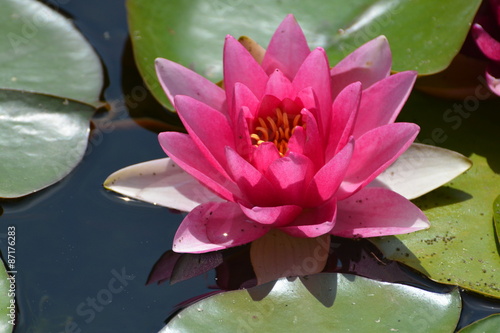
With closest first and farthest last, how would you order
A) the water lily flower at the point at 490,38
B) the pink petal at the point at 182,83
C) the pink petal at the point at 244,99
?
the pink petal at the point at 244,99 < the pink petal at the point at 182,83 < the water lily flower at the point at 490,38

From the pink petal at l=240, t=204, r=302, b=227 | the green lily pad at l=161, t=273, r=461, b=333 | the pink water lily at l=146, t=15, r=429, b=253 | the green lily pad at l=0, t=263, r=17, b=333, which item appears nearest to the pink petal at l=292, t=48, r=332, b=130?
the pink water lily at l=146, t=15, r=429, b=253

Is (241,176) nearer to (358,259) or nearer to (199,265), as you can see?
(199,265)

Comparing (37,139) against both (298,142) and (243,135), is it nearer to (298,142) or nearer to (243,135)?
(243,135)

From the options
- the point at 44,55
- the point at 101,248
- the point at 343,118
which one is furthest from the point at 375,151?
the point at 44,55

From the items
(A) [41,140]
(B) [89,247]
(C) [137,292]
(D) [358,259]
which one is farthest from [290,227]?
(A) [41,140]

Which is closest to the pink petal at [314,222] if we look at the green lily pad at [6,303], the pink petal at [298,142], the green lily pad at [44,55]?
the pink petal at [298,142]

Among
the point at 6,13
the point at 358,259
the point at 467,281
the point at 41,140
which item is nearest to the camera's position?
the point at 467,281

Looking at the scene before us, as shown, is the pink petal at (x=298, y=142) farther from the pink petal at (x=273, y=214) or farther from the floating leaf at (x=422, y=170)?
the floating leaf at (x=422, y=170)
